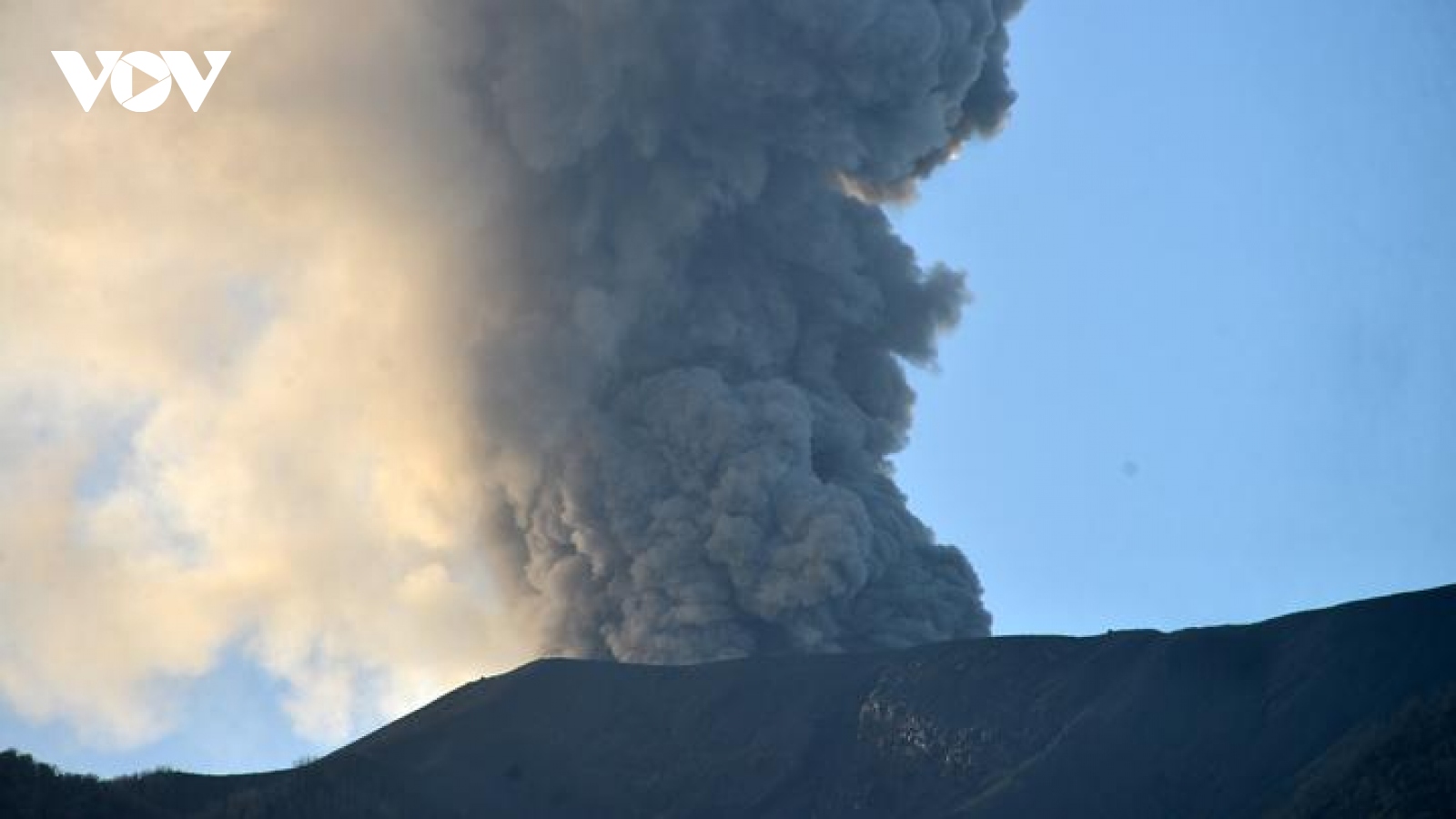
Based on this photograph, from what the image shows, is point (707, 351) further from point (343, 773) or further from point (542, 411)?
point (343, 773)

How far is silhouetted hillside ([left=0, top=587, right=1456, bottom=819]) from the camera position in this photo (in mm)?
53875

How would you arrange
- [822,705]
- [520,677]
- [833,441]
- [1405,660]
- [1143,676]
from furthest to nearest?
[833,441], [520,677], [822,705], [1143,676], [1405,660]

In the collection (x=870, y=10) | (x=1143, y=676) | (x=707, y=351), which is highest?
(x=870, y=10)

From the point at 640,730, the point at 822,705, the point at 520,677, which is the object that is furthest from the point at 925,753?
the point at 520,677

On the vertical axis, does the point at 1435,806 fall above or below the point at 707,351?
below

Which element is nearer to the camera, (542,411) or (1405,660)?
(1405,660)

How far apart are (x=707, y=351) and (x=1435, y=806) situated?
39.4 m

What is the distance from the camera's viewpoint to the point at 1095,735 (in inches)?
2295

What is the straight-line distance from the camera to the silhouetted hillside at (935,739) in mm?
53875

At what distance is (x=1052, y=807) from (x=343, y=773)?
1957 cm

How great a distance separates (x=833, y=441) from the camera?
260 feet

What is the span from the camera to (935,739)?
61625 mm

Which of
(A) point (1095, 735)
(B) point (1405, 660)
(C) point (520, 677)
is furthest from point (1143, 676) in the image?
(C) point (520, 677)


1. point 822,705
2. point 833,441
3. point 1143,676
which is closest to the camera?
point 1143,676
